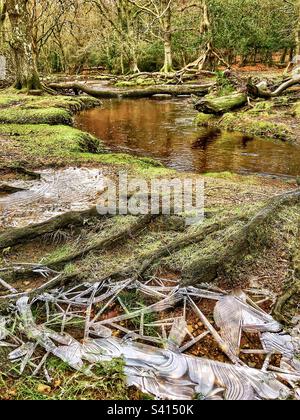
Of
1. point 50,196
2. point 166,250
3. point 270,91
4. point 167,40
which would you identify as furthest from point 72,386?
point 167,40

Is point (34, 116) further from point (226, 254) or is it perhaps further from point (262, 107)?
point (226, 254)

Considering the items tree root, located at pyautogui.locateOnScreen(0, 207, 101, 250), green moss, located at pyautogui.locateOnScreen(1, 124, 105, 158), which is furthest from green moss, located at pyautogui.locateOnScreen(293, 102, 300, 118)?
tree root, located at pyautogui.locateOnScreen(0, 207, 101, 250)

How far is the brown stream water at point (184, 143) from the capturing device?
8.98 m

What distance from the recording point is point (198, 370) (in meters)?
2.51

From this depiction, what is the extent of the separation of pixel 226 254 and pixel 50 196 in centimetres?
288

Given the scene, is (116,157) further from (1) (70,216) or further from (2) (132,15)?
(2) (132,15)

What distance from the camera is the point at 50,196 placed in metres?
5.48

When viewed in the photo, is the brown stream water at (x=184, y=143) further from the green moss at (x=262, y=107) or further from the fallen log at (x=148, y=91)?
the fallen log at (x=148, y=91)

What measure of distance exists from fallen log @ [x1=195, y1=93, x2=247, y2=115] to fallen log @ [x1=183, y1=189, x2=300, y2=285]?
35.6ft

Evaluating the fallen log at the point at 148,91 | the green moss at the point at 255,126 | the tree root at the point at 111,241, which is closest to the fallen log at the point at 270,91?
the green moss at the point at 255,126

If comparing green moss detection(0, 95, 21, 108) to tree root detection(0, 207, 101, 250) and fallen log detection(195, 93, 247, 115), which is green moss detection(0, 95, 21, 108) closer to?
fallen log detection(195, 93, 247, 115)

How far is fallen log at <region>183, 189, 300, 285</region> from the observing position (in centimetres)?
340

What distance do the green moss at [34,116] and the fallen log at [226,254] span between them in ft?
28.4
